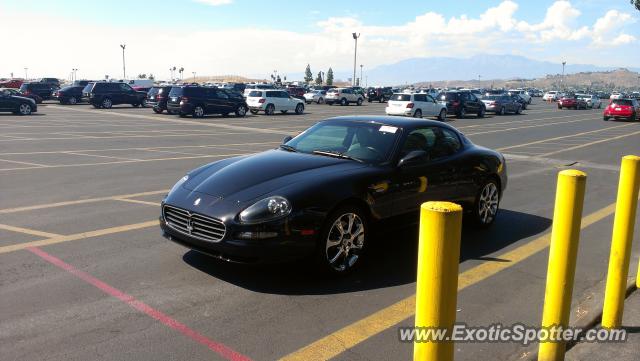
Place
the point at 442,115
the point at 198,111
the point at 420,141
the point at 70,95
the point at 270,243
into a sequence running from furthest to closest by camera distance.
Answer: the point at 70,95, the point at 442,115, the point at 198,111, the point at 420,141, the point at 270,243

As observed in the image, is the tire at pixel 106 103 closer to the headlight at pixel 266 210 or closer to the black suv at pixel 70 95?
the black suv at pixel 70 95

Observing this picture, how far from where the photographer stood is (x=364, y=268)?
17.2ft

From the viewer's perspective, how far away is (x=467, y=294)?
4641 millimetres

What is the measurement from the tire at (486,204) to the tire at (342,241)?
7.19 ft

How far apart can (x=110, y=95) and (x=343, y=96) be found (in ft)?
65.1

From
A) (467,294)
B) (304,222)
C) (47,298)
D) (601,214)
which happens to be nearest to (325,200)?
(304,222)

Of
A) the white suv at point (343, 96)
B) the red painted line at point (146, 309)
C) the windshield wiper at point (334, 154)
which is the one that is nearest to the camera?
the red painted line at point (146, 309)

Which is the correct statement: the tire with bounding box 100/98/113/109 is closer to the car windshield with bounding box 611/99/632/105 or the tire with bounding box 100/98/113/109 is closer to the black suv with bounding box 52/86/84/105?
the black suv with bounding box 52/86/84/105

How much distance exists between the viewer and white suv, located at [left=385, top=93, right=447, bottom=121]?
29.6 meters

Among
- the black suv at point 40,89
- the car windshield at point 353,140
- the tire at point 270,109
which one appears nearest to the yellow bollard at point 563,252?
the car windshield at point 353,140

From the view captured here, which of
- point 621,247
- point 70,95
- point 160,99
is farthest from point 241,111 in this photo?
point 621,247

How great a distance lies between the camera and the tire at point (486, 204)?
22.1ft

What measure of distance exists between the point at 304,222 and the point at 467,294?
1.52m

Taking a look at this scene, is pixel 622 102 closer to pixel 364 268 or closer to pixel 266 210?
pixel 364 268
